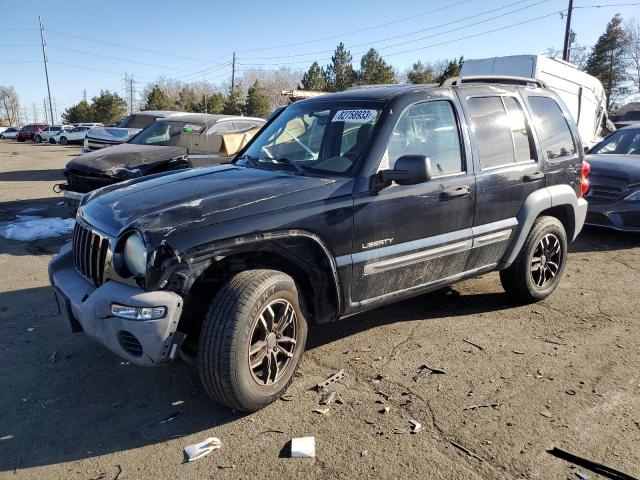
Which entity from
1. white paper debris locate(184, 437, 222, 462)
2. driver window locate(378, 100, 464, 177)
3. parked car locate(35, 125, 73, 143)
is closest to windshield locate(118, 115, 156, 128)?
driver window locate(378, 100, 464, 177)

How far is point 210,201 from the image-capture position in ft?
10.3

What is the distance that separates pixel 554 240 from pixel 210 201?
11.4 feet

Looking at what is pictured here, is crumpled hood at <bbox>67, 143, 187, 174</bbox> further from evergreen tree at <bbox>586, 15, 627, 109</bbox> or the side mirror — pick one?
evergreen tree at <bbox>586, 15, 627, 109</bbox>

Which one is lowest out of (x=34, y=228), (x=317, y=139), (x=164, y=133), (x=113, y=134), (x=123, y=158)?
(x=34, y=228)

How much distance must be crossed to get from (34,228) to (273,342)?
20.7ft

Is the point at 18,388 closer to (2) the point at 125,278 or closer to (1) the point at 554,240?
(2) the point at 125,278

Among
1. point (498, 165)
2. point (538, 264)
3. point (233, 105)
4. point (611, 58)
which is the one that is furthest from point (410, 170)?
point (611, 58)

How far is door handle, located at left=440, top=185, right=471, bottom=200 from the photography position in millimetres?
3899

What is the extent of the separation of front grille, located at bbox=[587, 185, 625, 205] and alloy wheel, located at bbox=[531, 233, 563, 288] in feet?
10.7

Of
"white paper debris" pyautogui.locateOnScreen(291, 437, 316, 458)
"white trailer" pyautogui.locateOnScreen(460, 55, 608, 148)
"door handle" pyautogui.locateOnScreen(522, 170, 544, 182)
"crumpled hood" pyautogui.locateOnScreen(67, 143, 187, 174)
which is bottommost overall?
"white paper debris" pyautogui.locateOnScreen(291, 437, 316, 458)

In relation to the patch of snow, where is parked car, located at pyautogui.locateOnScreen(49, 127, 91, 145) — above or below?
above

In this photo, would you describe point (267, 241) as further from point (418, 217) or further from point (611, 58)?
point (611, 58)

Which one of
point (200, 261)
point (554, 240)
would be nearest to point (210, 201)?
point (200, 261)

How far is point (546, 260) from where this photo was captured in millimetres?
4977
